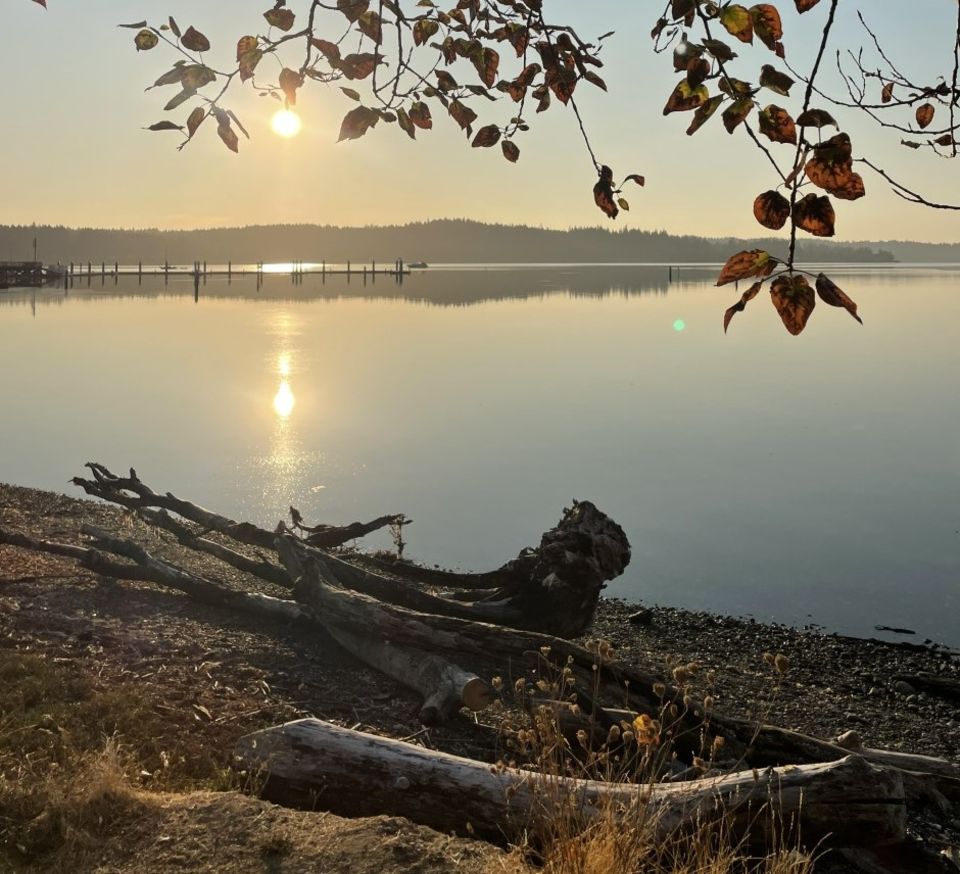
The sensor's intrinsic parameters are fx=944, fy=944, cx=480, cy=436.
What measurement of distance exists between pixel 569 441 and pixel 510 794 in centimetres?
2033

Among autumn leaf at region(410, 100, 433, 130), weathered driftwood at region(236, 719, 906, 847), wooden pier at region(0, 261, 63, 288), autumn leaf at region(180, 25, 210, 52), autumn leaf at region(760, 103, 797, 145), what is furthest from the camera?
wooden pier at region(0, 261, 63, 288)

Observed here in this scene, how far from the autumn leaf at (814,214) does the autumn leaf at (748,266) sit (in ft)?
0.36

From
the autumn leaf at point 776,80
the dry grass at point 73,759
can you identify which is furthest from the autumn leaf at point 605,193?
the dry grass at point 73,759

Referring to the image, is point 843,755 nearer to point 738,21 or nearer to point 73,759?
point 73,759

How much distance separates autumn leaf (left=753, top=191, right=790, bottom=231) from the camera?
2.00m

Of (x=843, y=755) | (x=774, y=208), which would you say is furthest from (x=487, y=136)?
(x=843, y=755)

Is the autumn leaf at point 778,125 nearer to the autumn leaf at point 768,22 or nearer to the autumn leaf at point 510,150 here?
the autumn leaf at point 768,22

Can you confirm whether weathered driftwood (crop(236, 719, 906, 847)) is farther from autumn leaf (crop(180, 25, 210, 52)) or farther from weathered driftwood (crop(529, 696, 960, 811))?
autumn leaf (crop(180, 25, 210, 52))

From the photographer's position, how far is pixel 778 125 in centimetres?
212

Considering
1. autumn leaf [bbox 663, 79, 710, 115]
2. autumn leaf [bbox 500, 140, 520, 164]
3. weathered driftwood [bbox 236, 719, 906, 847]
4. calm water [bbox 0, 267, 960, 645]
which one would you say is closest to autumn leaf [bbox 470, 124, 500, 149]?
autumn leaf [bbox 500, 140, 520, 164]

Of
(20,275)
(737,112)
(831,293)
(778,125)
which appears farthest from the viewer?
(20,275)

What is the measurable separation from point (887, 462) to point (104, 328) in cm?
4502

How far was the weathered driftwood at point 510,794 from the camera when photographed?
4.25 meters

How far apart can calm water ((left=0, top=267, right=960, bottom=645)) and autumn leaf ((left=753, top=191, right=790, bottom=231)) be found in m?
11.4
